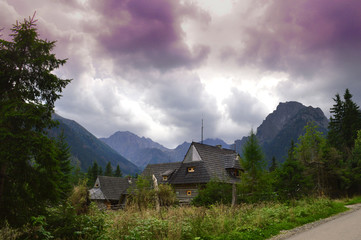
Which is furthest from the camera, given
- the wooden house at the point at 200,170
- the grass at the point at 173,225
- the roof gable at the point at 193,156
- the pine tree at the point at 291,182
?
the roof gable at the point at 193,156

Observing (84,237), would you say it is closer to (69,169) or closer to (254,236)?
(254,236)

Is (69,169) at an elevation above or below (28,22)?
below

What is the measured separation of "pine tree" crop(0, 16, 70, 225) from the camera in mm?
9453

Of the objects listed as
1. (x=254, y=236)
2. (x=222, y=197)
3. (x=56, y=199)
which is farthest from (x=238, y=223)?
(x=222, y=197)

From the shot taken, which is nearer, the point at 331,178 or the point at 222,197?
the point at 222,197

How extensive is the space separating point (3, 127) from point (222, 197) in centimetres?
1714

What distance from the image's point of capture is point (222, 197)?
2184cm

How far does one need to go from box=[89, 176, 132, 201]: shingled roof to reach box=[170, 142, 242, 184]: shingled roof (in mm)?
19307

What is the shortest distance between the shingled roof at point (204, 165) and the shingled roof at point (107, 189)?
760 inches

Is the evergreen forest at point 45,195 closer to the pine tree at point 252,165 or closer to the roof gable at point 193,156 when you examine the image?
the pine tree at point 252,165

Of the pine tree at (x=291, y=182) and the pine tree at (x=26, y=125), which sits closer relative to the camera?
the pine tree at (x=26, y=125)

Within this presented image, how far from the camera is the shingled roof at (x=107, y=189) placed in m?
52.6

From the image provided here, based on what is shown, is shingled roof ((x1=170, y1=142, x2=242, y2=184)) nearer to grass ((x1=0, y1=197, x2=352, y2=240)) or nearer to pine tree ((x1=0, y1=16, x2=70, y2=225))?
grass ((x1=0, y1=197, x2=352, y2=240))

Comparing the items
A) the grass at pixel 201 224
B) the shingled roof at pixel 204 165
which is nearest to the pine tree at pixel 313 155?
the shingled roof at pixel 204 165
